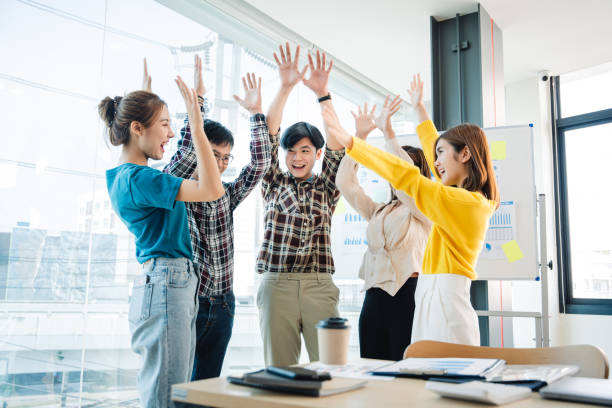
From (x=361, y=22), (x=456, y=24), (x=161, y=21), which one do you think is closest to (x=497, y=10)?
(x=456, y=24)

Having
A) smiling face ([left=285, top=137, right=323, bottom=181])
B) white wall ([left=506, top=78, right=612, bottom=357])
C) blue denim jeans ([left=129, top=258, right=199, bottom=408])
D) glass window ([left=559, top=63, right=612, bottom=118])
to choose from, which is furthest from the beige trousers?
glass window ([left=559, top=63, right=612, bottom=118])

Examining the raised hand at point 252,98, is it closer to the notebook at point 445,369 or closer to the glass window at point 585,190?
the notebook at point 445,369

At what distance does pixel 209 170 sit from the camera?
1.53 metres

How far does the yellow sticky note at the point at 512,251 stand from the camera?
3252mm

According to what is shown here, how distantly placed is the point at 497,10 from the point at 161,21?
8.37ft

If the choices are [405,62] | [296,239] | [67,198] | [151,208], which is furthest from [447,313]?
[405,62]

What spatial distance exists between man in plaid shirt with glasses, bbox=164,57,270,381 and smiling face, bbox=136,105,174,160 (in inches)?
12.0

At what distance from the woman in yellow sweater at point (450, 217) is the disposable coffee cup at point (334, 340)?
64 cm

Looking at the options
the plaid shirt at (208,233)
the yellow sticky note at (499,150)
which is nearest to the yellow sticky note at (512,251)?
the yellow sticky note at (499,150)

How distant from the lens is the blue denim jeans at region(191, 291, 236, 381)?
1.88m

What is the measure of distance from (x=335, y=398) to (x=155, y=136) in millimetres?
1166

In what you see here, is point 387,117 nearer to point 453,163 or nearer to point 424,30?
point 453,163

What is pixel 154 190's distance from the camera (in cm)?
149

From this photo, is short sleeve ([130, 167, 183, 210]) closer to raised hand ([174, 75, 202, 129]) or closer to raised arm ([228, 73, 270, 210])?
raised hand ([174, 75, 202, 129])
